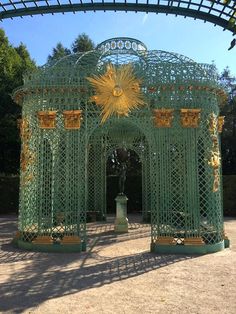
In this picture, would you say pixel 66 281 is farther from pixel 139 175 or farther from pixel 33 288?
pixel 139 175

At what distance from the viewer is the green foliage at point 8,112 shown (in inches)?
983

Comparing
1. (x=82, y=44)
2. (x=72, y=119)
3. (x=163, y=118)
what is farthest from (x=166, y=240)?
(x=82, y=44)

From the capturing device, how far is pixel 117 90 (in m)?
10.7

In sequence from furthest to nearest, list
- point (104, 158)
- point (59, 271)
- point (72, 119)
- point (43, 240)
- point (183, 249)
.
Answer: point (104, 158)
point (72, 119)
point (43, 240)
point (183, 249)
point (59, 271)

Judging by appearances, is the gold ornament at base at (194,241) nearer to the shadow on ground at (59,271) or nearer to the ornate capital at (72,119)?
the shadow on ground at (59,271)

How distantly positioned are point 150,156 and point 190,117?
4.64 feet

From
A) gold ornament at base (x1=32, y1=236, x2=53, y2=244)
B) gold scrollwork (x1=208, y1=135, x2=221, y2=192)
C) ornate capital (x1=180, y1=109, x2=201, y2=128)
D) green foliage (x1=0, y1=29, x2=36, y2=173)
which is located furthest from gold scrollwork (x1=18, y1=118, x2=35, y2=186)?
green foliage (x1=0, y1=29, x2=36, y2=173)

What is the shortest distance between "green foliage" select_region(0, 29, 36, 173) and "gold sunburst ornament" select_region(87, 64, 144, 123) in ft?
49.0

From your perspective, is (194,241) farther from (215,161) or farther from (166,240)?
(215,161)

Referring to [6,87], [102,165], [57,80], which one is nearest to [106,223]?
[102,165]

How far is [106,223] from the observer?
56.2 feet

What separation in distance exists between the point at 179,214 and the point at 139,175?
12816mm

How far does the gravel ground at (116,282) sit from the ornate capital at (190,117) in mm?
3207

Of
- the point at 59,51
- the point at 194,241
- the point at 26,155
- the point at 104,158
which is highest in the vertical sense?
the point at 59,51
